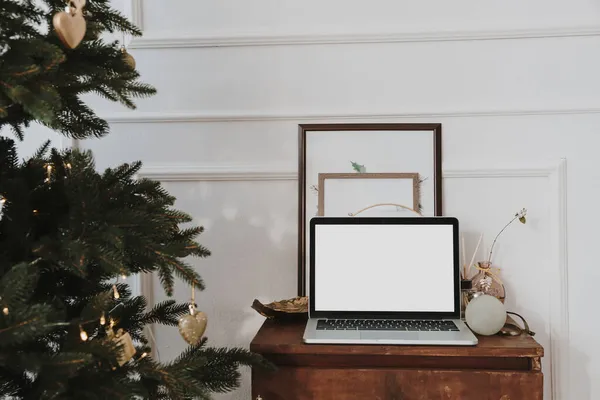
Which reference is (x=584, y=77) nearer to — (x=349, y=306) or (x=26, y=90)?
(x=349, y=306)

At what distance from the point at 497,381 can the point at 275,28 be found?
1.13m

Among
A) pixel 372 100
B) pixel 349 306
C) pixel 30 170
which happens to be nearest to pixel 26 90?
pixel 30 170

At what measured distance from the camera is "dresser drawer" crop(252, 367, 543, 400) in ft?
3.57

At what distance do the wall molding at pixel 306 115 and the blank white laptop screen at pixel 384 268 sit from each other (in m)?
0.37

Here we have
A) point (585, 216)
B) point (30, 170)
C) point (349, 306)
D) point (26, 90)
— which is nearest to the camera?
point (26, 90)

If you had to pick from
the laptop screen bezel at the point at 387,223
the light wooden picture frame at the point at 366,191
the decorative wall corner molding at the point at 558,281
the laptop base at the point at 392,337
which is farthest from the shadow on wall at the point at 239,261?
the decorative wall corner molding at the point at 558,281

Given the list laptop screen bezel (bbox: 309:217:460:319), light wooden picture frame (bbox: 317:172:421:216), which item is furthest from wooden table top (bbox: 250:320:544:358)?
light wooden picture frame (bbox: 317:172:421:216)

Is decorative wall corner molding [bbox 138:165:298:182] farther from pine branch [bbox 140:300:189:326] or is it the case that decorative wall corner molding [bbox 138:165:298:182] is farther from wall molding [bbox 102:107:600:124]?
pine branch [bbox 140:300:189:326]

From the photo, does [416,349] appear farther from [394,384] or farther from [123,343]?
[123,343]

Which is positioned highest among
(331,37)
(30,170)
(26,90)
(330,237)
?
(331,37)

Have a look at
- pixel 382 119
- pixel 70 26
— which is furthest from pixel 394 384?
pixel 70 26

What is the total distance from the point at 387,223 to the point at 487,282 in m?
0.33

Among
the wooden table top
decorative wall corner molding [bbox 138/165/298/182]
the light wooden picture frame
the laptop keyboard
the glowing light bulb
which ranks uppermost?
decorative wall corner molding [bbox 138/165/298/182]

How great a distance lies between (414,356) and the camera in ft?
3.65
